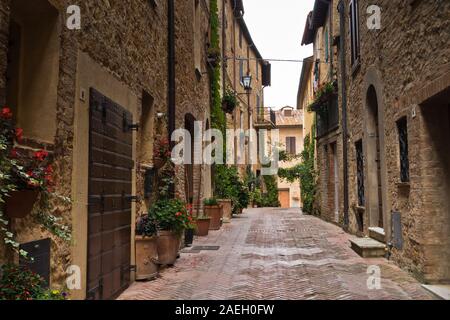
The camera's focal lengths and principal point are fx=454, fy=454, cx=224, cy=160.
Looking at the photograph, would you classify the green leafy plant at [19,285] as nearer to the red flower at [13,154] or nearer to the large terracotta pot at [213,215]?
the red flower at [13,154]

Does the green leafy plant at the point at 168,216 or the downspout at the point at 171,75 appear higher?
the downspout at the point at 171,75

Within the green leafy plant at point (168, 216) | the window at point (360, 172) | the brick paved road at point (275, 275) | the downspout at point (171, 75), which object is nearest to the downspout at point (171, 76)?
the downspout at point (171, 75)

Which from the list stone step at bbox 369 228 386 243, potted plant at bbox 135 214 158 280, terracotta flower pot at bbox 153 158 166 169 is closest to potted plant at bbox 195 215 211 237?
terracotta flower pot at bbox 153 158 166 169

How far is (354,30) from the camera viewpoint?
32.9 ft

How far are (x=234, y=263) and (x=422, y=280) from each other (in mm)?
2795

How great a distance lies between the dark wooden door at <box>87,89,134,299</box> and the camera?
4.51 meters

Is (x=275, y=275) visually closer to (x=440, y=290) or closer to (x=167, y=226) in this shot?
(x=167, y=226)

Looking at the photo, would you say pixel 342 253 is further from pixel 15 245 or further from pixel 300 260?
pixel 15 245

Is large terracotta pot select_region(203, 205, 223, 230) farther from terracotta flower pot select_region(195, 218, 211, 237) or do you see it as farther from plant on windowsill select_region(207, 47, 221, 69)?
plant on windowsill select_region(207, 47, 221, 69)

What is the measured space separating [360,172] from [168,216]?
17.1ft

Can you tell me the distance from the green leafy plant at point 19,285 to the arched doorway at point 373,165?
7.21m

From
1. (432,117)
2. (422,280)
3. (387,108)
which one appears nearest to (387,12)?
(387,108)

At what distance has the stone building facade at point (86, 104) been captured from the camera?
366 cm

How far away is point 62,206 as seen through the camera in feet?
12.7
